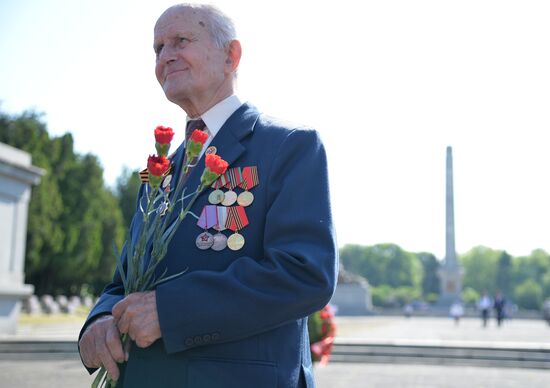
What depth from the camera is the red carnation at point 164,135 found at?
2070 millimetres

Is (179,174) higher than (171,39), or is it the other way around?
(171,39)

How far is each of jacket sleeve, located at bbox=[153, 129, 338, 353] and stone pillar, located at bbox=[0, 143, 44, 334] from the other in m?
17.0

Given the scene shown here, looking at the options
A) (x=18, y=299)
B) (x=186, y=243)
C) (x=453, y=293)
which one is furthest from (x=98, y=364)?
(x=453, y=293)

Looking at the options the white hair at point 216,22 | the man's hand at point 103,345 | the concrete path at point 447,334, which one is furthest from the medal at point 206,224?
the concrete path at point 447,334

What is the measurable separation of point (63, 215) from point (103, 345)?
43033 mm

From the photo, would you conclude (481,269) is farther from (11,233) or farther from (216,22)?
(216,22)

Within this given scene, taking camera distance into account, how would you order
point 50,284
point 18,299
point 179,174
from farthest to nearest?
point 50,284 < point 18,299 < point 179,174

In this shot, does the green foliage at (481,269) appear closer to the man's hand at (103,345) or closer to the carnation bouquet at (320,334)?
the carnation bouquet at (320,334)

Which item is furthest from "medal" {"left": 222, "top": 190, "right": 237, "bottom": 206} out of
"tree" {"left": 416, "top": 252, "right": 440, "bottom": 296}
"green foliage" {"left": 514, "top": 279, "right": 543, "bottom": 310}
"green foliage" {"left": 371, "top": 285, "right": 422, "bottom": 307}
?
"tree" {"left": 416, "top": 252, "right": 440, "bottom": 296}

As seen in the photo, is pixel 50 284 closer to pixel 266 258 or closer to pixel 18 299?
pixel 18 299

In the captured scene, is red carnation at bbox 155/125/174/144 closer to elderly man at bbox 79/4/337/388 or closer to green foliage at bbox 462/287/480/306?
elderly man at bbox 79/4/337/388

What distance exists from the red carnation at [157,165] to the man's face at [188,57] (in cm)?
30

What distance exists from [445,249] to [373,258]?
72.2 meters

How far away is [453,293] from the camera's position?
58.6 metres
